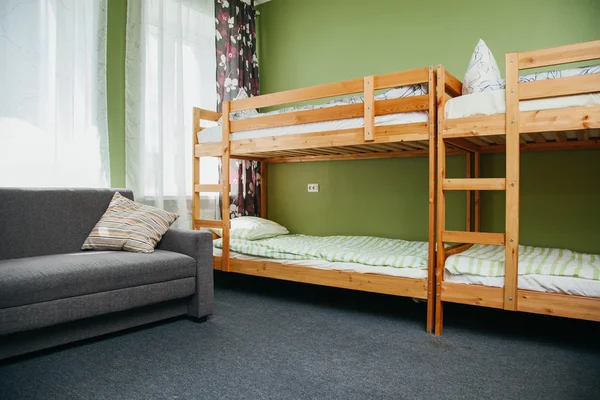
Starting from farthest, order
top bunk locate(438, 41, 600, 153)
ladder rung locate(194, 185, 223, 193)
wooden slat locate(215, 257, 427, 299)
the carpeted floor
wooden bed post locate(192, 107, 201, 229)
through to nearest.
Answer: wooden bed post locate(192, 107, 201, 229), ladder rung locate(194, 185, 223, 193), wooden slat locate(215, 257, 427, 299), top bunk locate(438, 41, 600, 153), the carpeted floor

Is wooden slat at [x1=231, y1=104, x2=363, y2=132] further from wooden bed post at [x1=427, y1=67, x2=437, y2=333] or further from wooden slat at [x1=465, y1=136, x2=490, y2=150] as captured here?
wooden slat at [x1=465, y1=136, x2=490, y2=150]

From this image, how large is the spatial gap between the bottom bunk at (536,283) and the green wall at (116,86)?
255cm

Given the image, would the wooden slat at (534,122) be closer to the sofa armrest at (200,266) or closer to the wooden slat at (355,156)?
the wooden slat at (355,156)

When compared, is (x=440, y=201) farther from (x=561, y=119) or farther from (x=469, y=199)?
(x=469, y=199)

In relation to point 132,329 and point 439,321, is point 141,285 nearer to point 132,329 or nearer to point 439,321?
point 132,329

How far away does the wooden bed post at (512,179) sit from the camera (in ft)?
6.88

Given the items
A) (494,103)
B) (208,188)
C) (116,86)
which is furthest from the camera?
(208,188)

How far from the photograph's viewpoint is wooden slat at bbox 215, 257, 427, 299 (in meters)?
2.42

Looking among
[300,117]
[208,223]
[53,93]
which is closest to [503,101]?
[300,117]

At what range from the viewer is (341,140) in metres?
2.71

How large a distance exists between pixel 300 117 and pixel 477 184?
1.25m

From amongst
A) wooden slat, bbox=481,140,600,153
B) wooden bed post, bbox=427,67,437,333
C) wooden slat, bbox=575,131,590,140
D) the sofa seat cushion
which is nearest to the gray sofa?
the sofa seat cushion

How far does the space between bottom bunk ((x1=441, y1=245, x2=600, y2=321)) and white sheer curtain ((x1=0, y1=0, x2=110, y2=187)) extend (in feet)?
8.54

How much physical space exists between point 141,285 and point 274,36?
3225mm
